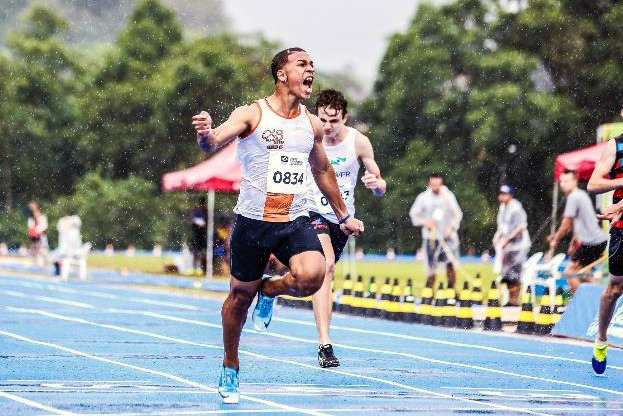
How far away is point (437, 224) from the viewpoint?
2406 cm

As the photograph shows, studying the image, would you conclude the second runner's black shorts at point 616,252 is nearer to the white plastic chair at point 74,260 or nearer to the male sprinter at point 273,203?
the male sprinter at point 273,203

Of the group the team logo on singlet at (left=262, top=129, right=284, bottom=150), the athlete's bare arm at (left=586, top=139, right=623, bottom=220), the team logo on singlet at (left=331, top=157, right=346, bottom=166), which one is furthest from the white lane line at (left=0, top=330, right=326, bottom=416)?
the athlete's bare arm at (left=586, top=139, right=623, bottom=220)

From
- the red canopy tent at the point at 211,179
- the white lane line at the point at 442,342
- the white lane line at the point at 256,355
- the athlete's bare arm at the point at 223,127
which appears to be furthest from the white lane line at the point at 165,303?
the athlete's bare arm at the point at 223,127

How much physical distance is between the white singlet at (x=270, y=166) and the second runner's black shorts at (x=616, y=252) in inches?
121

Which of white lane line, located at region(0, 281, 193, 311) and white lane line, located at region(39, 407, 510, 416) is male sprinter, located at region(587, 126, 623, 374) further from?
white lane line, located at region(0, 281, 193, 311)

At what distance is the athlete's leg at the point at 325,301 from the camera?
41.4 feet

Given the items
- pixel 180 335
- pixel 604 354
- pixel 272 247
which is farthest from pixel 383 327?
pixel 272 247

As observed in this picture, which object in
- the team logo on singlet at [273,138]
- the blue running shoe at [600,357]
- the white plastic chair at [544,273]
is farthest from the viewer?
the white plastic chair at [544,273]

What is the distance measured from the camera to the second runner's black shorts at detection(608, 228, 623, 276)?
38.8ft


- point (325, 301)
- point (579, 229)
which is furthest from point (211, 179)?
point (325, 301)

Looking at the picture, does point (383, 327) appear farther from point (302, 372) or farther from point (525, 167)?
point (525, 167)

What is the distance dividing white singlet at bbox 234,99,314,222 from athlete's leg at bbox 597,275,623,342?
3.25 m

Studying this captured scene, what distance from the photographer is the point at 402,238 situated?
62.2 metres

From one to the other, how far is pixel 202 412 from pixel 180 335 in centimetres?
774
